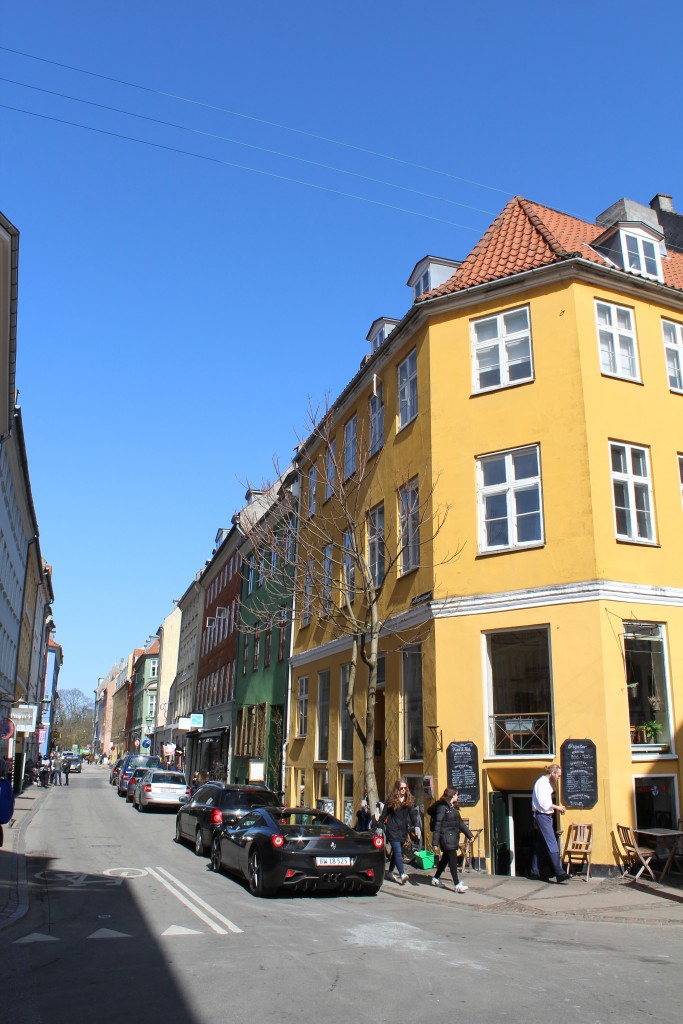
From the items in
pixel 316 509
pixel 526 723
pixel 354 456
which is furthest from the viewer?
pixel 316 509

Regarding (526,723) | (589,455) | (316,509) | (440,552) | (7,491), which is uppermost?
(7,491)

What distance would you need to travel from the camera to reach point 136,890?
12.5 m

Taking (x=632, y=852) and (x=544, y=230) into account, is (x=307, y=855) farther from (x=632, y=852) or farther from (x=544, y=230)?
(x=544, y=230)

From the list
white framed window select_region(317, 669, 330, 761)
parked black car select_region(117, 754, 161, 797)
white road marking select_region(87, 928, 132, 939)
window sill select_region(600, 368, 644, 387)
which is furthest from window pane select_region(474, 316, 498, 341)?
parked black car select_region(117, 754, 161, 797)

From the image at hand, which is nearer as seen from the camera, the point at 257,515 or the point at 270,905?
the point at 270,905

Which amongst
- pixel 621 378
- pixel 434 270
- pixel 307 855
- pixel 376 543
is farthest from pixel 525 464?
pixel 307 855

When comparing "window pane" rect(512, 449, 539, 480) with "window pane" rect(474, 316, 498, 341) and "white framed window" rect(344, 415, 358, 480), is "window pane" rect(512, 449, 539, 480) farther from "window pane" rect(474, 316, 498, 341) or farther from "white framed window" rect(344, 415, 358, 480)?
"white framed window" rect(344, 415, 358, 480)

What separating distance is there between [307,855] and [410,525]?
7.97 metres

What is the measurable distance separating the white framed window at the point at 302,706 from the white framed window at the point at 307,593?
6.06ft

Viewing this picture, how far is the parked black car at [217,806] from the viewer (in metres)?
17.0

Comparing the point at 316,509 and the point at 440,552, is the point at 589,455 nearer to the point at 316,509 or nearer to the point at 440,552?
the point at 440,552

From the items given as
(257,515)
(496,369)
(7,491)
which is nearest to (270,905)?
(496,369)

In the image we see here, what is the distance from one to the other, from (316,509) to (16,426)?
1252cm

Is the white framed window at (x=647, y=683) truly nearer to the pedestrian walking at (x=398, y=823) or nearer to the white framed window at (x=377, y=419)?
the pedestrian walking at (x=398, y=823)
